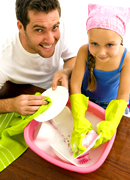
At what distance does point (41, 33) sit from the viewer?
0.96m

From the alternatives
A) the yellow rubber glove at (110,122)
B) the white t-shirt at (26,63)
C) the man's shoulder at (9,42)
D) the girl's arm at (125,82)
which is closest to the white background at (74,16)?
the white t-shirt at (26,63)

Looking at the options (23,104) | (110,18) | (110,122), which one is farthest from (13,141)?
(110,18)

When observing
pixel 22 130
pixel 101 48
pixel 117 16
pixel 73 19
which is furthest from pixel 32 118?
pixel 73 19

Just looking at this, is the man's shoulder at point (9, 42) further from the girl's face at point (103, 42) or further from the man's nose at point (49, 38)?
the girl's face at point (103, 42)

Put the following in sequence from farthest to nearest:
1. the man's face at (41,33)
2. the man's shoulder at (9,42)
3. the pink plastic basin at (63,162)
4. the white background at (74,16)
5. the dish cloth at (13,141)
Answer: the white background at (74,16)
the man's shoulder at (9,42)
the man's face at (41,33)
the dish cloth at (13,141)
the pink plastic basin at (63,162)

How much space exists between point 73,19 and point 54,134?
4.80 feet

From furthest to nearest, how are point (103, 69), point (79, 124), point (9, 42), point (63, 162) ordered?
point (9, 42), point (103, 69), point (79, 124), point (63, 162)

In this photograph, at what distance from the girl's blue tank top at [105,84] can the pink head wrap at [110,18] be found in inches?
7.3

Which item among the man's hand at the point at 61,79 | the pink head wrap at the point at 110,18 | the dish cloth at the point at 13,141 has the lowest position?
the dish cloth at the point at 13,141

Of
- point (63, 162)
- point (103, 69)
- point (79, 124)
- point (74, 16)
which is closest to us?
point (63, 162)

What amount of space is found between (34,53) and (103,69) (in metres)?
0.42

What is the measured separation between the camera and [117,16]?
696 mm

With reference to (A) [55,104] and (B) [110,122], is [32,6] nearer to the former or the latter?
(A) [55,104]

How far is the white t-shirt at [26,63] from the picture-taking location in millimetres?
1043
